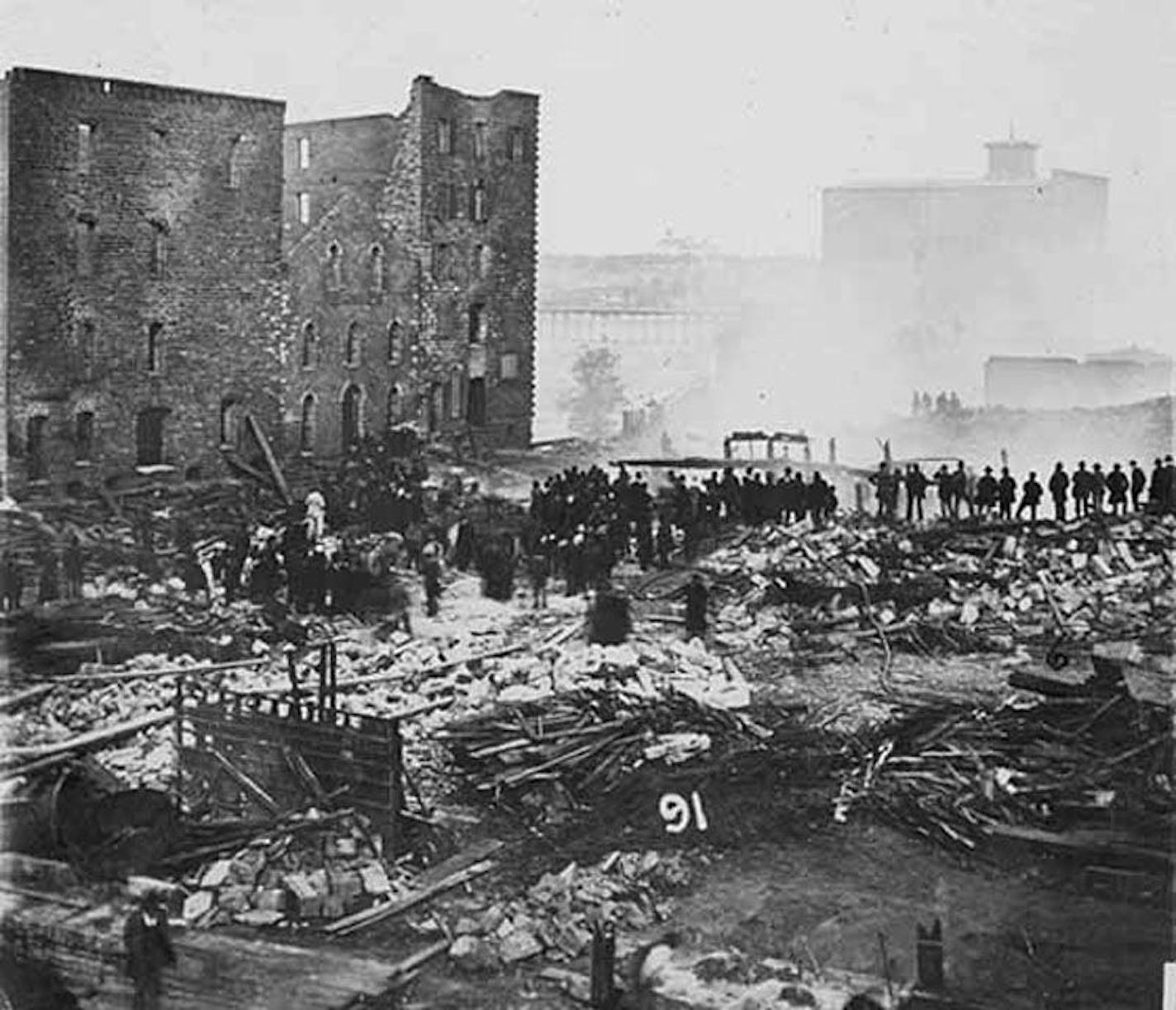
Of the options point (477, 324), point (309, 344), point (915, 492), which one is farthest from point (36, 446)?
point (915, 492)

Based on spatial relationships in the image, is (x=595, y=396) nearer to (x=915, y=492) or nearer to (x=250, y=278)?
(x=915, y=492)

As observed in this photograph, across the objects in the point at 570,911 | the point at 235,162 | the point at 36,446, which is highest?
the point at 235,162

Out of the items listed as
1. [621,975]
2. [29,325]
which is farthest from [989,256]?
[29,325]

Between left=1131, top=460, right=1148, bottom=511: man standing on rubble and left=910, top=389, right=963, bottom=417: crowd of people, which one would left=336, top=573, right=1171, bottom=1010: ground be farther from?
left=910, top=389, right=963, bottom=417: crowd of people

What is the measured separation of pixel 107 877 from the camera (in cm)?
626

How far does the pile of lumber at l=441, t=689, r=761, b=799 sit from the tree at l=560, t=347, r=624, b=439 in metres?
1.05

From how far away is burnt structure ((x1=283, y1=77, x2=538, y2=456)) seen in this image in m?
6.51

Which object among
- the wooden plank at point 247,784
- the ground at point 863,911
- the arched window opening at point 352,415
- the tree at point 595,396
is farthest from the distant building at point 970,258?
the wooden plank at point 247,784

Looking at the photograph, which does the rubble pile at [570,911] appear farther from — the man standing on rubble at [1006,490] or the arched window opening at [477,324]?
the arched window opening at [477,324]

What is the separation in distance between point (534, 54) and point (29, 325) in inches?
88.4

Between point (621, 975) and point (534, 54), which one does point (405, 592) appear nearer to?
point (621, 975)

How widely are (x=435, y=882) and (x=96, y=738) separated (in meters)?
1.50

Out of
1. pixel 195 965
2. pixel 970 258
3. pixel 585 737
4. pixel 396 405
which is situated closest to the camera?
pixel 195 965

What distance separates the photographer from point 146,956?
19.9 ft
